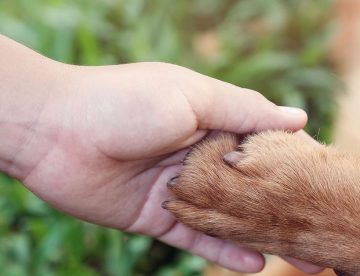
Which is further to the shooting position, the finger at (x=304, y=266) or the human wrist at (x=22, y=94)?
the finger at (x=304, y=266)

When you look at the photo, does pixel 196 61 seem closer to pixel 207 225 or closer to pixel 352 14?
pixel 352 14

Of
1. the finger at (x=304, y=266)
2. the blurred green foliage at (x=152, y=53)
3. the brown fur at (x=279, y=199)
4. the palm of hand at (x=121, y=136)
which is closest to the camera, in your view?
the brown fur at (x=279, y=199)

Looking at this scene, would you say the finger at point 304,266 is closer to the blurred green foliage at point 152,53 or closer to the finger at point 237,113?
the finger at point 237,113

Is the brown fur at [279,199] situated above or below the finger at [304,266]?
above

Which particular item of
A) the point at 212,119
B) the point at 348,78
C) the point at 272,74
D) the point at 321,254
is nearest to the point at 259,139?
the point at 212,119

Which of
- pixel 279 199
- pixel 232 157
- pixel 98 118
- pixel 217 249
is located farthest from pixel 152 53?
pixel 279 199

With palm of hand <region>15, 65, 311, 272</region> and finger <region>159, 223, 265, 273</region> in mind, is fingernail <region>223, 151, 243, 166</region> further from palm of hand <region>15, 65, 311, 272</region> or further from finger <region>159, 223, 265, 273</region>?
finger <region>159, 223, 265, 273</region>

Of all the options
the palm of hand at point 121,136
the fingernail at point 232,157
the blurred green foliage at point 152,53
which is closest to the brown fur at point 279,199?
the fingernail at point 232,157
